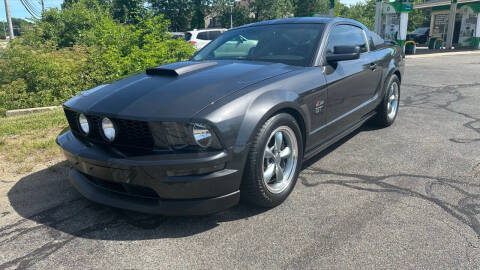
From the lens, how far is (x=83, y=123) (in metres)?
2.77

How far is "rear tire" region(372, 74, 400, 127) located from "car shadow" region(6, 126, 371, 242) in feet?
9.67

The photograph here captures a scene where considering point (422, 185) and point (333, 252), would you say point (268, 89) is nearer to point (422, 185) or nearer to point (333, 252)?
point (333, 252)

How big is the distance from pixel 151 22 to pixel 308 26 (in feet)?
17.7

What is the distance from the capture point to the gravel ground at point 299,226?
224 centimetres

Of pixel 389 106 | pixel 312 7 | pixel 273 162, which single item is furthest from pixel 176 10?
pixel 273 162

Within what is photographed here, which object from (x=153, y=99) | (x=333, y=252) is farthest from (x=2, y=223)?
(x=333, y=252)

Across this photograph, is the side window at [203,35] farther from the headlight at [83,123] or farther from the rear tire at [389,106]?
the headlight at [83,123]

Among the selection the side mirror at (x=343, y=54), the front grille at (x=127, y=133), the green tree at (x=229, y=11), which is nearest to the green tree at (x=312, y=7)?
the green tree at (x=229, y=11)

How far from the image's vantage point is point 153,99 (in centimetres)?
255

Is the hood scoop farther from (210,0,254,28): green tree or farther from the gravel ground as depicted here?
(210,0,254,28): green tree

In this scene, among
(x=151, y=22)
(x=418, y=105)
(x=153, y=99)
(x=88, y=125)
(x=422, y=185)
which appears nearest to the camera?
(x=153, y=99)

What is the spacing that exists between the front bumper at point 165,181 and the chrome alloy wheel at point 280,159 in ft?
1.35

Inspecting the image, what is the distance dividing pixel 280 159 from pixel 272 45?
53.2 inches

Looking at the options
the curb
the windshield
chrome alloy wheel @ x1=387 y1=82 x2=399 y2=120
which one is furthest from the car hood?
the curb
